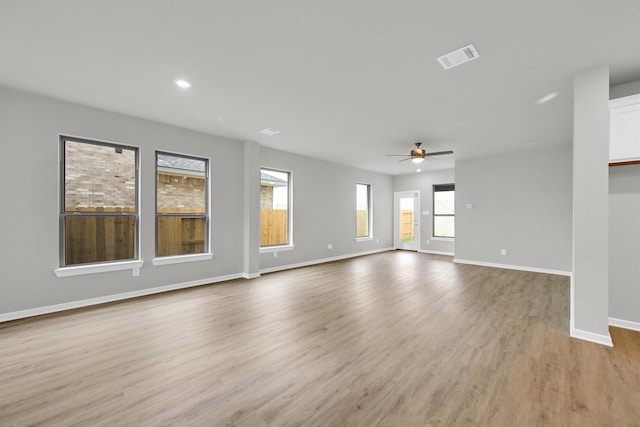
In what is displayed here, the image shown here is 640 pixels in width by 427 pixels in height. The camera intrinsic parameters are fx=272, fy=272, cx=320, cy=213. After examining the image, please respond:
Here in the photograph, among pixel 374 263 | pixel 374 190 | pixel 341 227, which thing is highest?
pixel 374 190

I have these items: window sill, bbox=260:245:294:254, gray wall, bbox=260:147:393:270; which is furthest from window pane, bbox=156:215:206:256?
gray wall, bbox=260:147:393:270

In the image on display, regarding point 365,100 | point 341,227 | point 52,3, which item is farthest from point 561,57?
point 341,227

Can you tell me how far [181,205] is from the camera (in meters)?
4.79

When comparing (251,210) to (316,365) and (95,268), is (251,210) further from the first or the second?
(316,365)

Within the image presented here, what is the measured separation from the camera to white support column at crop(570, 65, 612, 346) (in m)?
2.64

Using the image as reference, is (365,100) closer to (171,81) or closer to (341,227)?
(171,81)

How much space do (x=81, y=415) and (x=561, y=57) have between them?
4750mm

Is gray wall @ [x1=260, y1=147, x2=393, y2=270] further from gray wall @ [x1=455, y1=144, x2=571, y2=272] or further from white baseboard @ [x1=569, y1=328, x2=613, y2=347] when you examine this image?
white baseboard @ [x1=569, y1=328, x2=613, y2=347]

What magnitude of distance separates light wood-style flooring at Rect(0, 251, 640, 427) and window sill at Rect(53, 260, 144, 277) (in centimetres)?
Result: 51

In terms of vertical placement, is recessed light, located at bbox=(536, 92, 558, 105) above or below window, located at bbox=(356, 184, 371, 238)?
above

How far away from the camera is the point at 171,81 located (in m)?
3.05

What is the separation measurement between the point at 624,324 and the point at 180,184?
6360 mm

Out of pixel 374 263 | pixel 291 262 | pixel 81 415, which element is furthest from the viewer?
pixel 374 263

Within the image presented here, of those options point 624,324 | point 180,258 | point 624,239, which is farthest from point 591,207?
point 180,258
